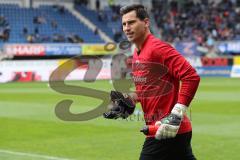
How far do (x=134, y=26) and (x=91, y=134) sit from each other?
8.78 meters

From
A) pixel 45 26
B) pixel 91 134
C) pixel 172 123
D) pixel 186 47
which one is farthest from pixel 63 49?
pixel 172 123

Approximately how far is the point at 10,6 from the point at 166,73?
148ft

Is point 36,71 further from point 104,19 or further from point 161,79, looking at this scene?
point 161,79

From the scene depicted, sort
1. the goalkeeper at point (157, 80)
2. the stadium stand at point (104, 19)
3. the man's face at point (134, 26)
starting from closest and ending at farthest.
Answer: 1. the goalkeeper at point (157, 80)
2. the man's face at point (134, 26)
3. the stadium stand at point (104, 19)

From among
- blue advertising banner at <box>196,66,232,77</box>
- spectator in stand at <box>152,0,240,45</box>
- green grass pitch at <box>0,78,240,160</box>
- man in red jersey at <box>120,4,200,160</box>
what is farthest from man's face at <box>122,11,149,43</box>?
spectator in stand at <box>152,0,240,45</box>

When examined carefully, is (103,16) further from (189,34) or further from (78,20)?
(189,34)

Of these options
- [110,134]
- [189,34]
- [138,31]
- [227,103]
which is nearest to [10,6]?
[189,34]

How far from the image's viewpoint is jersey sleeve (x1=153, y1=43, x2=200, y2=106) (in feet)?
17.1

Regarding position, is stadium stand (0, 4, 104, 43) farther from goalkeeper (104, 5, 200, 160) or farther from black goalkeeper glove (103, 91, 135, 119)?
goalkeeper (104, 5, 200, 160)

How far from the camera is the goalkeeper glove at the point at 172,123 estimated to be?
5.16 meters

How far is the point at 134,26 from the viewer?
5484 millimetres

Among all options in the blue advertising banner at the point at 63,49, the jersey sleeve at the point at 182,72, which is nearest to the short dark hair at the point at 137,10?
the jersey sleeve at the point at 182,72

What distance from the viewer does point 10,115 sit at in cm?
1861

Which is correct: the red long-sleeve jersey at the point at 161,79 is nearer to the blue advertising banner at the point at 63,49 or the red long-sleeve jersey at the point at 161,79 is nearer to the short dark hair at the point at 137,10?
the short dark hair at the point at 137,10
